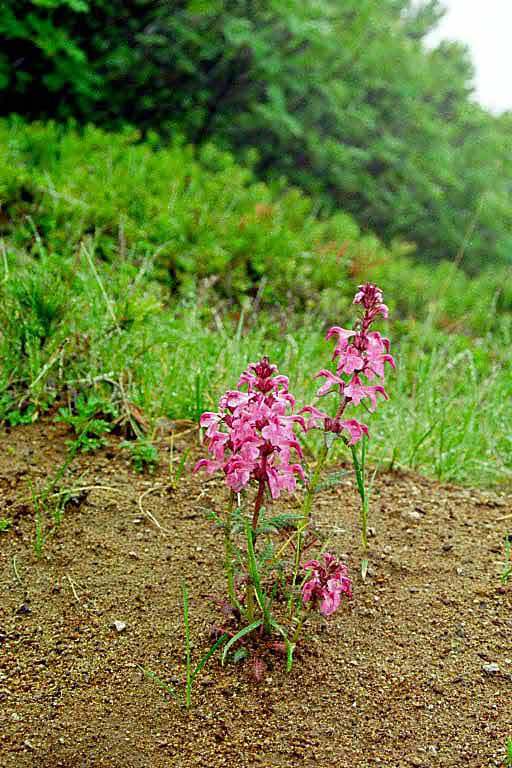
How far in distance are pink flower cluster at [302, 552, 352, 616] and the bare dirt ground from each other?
169 millimetres

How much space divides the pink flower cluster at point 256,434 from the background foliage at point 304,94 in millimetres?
4684

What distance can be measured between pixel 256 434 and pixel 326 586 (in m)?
0.44

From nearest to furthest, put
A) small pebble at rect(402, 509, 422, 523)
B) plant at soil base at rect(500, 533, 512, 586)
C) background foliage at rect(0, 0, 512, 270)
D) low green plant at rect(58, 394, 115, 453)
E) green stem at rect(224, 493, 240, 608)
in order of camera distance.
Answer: green stem at rect(224, 493, 240, 608), plant at soil base at rect(500, 533, 512, 586), small pebble at rect(402, 509, 422, 523), low green plant at rect(58, 394, 115, 453), background foliage at rect(0, 0, 512, 270)

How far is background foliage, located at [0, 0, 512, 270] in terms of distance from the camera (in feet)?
20.7

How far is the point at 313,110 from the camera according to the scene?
735 cm

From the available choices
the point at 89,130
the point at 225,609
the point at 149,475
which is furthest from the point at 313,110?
the point at 225,609

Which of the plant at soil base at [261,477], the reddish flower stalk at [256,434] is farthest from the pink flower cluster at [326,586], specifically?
the reddish flower stalk at [256,434]

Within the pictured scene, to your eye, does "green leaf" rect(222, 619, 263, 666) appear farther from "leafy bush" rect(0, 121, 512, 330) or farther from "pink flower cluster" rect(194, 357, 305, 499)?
"leafy bush" rect(0, 121, 512, 330)

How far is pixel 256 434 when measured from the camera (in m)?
1.58

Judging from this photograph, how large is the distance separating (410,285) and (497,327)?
102cm

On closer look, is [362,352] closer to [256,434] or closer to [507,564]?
[256,434]

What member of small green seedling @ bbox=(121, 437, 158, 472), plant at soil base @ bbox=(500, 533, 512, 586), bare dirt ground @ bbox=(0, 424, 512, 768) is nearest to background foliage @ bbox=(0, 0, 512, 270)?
small green seedling @ bbox=(121, 437, 158, 472)

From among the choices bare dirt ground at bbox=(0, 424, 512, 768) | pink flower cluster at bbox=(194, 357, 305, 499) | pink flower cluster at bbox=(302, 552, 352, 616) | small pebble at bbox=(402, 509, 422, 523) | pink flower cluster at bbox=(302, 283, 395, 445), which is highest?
pink flower cluster at bbox=(302, 283, 395, 445)

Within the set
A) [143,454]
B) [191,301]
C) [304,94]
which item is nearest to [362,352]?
[143,454]
